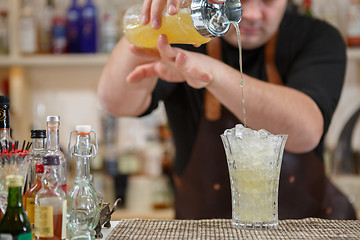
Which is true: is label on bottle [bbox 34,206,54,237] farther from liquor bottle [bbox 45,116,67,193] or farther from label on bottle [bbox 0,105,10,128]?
label on bottle [bbox 0,105,10,128]

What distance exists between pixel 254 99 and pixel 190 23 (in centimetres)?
39

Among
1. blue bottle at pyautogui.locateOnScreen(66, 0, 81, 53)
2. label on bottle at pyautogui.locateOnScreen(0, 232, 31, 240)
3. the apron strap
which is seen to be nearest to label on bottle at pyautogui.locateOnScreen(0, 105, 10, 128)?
label on bottle at pyautogui.locateOnScreen(0, 232, 31, 240)

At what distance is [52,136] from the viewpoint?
3.54 ft

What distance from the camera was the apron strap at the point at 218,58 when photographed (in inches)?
74.0

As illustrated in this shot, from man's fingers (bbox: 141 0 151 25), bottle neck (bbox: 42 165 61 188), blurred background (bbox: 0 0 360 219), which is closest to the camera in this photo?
bottle neck (bbox: 42 165 61 188)

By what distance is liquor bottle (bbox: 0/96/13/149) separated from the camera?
1.05 m

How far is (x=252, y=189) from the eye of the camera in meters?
1.08

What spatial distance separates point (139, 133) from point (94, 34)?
2.00 ft

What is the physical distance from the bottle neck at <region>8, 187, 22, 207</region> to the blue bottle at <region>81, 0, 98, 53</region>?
1895 mm

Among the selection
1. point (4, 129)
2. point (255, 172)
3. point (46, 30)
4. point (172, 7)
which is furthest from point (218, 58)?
point (46, 30)

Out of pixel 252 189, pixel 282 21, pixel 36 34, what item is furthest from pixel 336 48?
pixel 36 34

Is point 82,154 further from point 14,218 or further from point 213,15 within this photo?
point 213,15

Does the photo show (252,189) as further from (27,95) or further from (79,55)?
(27,95)

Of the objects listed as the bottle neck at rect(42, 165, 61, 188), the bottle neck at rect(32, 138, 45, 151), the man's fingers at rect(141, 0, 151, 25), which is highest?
the man's fingers at rect(141, 0, 151, 25)
